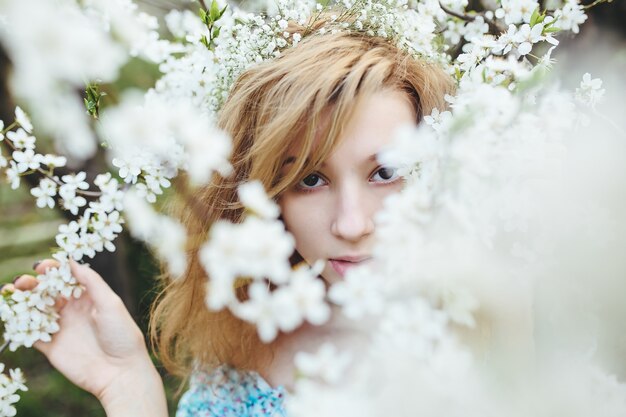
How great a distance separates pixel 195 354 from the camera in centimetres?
162

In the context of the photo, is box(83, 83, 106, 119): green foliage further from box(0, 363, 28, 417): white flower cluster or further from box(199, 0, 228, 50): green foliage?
box(0, 363, 28, 417): white flower cluster

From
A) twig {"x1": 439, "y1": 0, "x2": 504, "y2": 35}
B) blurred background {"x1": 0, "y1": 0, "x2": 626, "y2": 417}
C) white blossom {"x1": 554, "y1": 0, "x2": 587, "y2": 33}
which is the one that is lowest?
blurred background {"x1": 0, "y1": 0, "x2": 626, "y2": 417}

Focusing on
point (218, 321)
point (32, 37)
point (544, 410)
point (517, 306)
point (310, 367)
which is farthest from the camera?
point (218, 321)

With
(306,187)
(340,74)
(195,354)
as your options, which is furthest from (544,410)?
(195,354)

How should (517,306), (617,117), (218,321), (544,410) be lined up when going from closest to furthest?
(544,410) < (517,306) < (617,117) < (218,321)

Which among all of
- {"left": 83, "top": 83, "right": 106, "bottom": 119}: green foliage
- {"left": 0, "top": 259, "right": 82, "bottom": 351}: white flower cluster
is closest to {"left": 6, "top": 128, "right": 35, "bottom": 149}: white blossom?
A: {"left": 83, "top": 83, "right": 106, "bottom": 119}: green foliage

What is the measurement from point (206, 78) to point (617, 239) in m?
0.98

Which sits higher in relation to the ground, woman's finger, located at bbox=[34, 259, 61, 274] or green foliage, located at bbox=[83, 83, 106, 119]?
green foliage, located at bbox=[83, 83, 106, 119]

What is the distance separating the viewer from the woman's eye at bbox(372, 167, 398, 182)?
114cm

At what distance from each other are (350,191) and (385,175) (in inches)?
Result: 3.6

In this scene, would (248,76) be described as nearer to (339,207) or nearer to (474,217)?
(339,207)

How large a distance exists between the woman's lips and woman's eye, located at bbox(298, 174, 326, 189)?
15cm

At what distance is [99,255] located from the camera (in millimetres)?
2285

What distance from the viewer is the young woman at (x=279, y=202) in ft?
3.71
